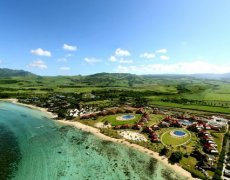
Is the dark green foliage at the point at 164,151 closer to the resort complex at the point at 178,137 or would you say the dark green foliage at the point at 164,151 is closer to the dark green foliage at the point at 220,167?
the resort complex at the point at 178,137

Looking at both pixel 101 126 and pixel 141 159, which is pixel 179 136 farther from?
pixel 101 126

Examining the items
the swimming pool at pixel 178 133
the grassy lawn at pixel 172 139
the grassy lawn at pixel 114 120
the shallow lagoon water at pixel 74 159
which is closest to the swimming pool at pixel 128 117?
the grassy lawn at pixel 114 120

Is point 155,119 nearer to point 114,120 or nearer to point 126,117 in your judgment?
point 126,117

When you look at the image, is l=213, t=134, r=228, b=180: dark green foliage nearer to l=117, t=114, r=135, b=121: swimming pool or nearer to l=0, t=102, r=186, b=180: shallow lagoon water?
l=0, t=102, r=186, b=180: shallow lagoon water

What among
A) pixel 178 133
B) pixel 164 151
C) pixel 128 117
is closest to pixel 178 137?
pixel 178 133

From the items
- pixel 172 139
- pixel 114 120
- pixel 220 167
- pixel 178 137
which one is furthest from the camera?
pixel 114 120

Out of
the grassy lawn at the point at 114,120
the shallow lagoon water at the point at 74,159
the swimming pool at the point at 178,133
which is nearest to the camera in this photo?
the shallow lagoon water at the point at 74,159

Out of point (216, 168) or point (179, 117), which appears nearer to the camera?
point (216, 168)

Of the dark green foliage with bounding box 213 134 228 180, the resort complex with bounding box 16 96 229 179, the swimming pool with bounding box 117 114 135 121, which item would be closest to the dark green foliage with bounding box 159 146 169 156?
the resort complex with bounding box 16 96 229 179

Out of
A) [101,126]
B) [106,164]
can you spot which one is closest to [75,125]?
[101,126]
